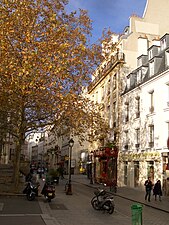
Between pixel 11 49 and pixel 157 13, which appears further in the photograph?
pixel 157 13

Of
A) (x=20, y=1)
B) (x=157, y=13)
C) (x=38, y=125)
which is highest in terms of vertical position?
(x=157, y=13)

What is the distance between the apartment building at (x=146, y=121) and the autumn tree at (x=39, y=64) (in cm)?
772

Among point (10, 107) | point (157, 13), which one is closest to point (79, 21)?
point (10, 107)

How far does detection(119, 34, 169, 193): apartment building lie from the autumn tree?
7717mm

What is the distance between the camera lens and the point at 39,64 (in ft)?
48.4

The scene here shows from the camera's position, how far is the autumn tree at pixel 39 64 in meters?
14.6

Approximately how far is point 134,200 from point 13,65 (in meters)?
11.7

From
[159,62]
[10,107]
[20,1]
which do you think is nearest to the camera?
[20,1]

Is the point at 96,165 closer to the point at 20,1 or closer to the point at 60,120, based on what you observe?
the point at 60,120

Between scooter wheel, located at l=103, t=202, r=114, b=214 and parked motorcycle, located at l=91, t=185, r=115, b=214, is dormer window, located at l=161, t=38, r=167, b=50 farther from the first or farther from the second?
scooter wheel, located at l=103, t=202, r=114, b=214

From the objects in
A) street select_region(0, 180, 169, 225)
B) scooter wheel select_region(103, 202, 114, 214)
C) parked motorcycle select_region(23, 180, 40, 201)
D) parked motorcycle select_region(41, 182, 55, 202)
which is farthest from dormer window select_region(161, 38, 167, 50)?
scooter wheel select_region(103, 202, 114, 214)

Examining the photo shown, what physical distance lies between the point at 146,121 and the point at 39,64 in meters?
14.5

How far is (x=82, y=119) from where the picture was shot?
59.9ft

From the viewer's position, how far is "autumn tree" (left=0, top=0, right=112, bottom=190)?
1455 centimetres
